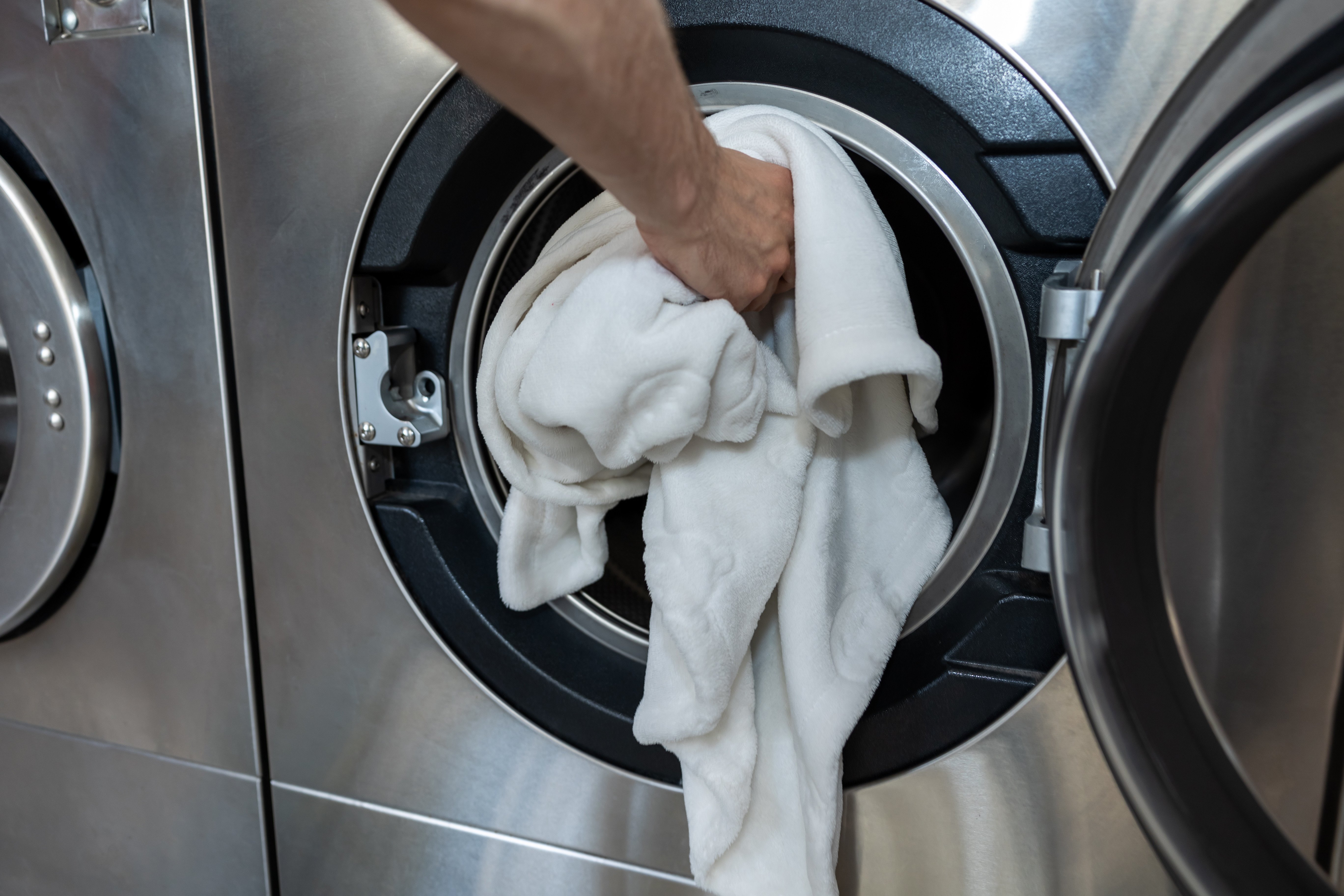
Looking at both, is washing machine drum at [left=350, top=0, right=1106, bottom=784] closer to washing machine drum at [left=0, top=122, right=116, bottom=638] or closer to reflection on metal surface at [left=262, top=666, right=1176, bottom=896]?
reflection on metal surface at [left=262, top=666, right=1176, bottom=896]

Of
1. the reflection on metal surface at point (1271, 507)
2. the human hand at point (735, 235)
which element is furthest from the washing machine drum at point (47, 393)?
the reflection on metal surface at point (1271, 507)

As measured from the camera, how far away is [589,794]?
0.62m

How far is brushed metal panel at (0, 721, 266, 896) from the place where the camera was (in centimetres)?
73

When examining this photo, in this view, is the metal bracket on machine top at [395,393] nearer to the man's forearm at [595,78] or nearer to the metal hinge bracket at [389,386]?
the metal hinge bracket at [389,386]

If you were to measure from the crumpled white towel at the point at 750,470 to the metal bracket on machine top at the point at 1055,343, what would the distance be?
58 millimetres

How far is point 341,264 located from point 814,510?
35 cm

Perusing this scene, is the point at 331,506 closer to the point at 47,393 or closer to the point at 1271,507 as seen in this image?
the point at 47,393

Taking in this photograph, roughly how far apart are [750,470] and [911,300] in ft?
0.75

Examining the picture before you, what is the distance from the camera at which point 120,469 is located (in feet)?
2.29

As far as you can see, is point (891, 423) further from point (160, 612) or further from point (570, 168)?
point (160, 612)

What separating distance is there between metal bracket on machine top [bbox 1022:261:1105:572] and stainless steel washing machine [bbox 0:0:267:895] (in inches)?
21.7

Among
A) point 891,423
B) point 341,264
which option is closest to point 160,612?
point 341,264

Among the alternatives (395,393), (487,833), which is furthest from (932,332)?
(487,833)

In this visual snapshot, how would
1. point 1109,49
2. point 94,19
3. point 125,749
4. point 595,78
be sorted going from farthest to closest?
point 125,749
point 94,19
point 1109,49
point 595,78
